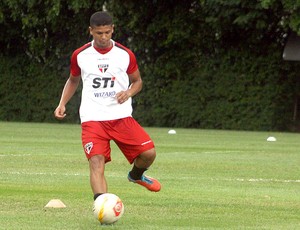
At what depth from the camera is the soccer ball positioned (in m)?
10.2

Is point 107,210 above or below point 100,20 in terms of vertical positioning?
below

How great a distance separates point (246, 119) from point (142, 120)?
3684 millimetres

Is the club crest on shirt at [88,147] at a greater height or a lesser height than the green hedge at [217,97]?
greater

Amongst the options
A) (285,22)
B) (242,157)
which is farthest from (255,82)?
(242,157)

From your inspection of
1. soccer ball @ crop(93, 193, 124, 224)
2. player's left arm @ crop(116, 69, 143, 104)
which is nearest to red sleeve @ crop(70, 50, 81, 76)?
player's left arm @ crop(116, 69, 143, 104)

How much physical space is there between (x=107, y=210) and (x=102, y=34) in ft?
6.43

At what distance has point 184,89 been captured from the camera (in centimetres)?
3694

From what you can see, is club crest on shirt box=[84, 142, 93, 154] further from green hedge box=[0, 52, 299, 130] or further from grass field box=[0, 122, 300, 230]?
green hedge box=[0, 52, 299, 130]

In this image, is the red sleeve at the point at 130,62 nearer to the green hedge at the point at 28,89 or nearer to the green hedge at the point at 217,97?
the green hedge at the point at 217,97

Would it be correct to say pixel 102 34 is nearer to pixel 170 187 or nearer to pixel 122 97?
pixel 122 97

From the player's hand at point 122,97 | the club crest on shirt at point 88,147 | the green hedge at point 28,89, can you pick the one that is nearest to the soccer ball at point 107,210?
the club crest on shirt at point 88,147

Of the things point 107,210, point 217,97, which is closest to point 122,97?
point 107,210

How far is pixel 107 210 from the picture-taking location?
1018 centimetres

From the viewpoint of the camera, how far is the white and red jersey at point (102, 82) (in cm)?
1136
